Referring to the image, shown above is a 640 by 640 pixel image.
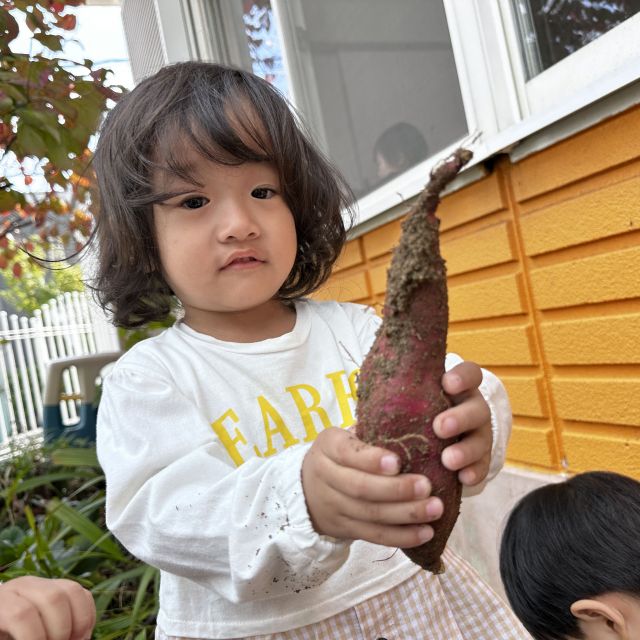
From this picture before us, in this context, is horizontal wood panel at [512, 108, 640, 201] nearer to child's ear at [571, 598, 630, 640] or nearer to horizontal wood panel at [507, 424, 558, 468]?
horizontal wood panel at [507, 424, 558, 468]

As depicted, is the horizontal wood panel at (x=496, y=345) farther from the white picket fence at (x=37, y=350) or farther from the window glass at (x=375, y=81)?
the white picket fence at (x=37, y=350)

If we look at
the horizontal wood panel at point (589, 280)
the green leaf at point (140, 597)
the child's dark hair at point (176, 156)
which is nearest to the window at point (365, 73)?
the horizontal wood panel at point (589, 280)

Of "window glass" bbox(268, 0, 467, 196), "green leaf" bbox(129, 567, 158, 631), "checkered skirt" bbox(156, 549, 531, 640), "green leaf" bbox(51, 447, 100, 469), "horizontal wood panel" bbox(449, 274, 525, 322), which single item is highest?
"window glass" bbox(268, 0, 467, 196)

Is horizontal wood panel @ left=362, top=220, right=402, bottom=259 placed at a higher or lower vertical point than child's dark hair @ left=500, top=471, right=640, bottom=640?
higher

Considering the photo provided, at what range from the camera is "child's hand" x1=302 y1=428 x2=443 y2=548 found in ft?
2.83

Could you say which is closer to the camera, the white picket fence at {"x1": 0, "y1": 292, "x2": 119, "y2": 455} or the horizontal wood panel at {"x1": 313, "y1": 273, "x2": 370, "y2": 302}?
the horizontal wood panel at {"x1": 313, "y1": 273, "x2": 370, "y2": 302}

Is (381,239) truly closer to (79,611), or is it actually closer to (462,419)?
(462,419)

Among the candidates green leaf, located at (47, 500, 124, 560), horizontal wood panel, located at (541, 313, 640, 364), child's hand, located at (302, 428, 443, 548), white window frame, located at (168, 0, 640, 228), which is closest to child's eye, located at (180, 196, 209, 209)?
child's hand, located at (302, 428, 443, 548)

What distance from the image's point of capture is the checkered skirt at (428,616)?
1.28 m

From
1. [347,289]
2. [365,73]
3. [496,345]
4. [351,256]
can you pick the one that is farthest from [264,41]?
[496,345]

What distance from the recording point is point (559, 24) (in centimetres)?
255

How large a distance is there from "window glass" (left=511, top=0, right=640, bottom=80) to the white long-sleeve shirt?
145 centimetres

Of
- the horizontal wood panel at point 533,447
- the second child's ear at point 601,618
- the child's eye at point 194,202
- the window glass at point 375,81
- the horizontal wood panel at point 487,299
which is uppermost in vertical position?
the window glass at point 375,81

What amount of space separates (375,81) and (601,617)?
317 cm
